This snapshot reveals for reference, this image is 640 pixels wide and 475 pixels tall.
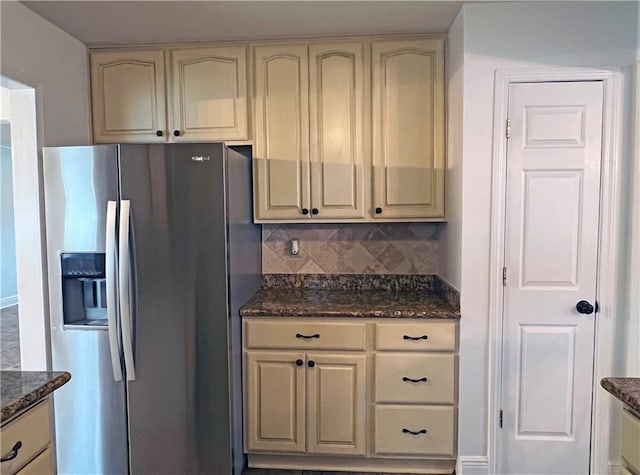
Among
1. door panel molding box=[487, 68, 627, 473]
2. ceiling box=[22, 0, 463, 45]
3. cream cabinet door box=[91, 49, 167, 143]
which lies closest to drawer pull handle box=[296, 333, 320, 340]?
door panel molding box=[487, 68, 627, 473]

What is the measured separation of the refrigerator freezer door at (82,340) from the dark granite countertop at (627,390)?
2.03 m

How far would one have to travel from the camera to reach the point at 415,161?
2.36m

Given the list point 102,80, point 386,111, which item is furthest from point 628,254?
point 102,80

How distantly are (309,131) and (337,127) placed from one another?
6.5 inches

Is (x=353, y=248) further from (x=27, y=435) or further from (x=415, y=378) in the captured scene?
(x=27, y=435)

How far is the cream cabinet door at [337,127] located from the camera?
2.37 meters

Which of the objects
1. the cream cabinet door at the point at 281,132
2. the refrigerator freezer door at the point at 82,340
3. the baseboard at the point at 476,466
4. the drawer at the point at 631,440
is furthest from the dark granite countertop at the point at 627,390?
the refrigerator freezer door at the point at 82,340

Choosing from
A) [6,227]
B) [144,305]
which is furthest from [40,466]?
[6,227]

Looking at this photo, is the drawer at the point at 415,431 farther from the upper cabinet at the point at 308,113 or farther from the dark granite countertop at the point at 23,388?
the dark granite countertop at the point at 23,388

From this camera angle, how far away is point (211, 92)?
7.97 ft

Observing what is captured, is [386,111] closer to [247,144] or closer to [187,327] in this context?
[247,144]

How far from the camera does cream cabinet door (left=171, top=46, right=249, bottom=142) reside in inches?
95.0

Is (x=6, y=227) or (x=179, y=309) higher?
(x=6, y=227)

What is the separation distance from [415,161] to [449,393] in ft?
4.20
